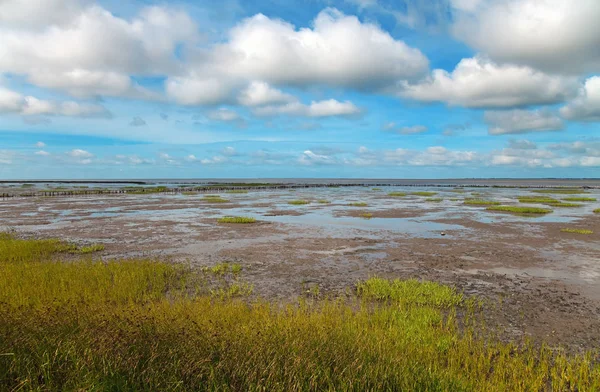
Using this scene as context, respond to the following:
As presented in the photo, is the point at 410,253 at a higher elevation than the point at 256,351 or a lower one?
lower

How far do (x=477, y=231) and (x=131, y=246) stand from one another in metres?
25.8

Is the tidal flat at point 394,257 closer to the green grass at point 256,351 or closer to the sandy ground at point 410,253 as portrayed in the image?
the sandy ground at point 410,253

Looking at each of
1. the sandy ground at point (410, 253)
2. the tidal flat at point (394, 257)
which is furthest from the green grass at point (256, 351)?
the sandy ground at point (410, 253)

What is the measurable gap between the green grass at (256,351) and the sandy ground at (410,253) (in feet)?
6.64

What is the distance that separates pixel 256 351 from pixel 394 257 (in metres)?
14.3

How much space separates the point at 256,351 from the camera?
5.93 metres

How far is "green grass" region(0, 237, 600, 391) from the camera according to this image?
16.5 feet

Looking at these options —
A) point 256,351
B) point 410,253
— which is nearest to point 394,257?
point 410,253

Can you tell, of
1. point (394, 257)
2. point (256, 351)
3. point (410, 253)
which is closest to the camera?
point (256, 351)

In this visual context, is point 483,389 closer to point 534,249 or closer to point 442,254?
point 442,254

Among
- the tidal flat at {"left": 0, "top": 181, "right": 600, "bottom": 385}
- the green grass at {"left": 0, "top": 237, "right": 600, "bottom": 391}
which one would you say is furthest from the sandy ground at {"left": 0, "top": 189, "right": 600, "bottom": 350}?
the green grass at {"left": 0, "top": 237, "right": 600, "bottom": 391}

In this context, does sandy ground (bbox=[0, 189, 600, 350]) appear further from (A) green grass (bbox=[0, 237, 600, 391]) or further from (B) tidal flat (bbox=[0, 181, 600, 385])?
(A) green grass (bbox=[0, 237, 600, 391])

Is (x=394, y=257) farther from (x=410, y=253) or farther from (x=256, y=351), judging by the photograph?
(x=256, y=351)

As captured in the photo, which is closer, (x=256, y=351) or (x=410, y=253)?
(x=256, y=351)
